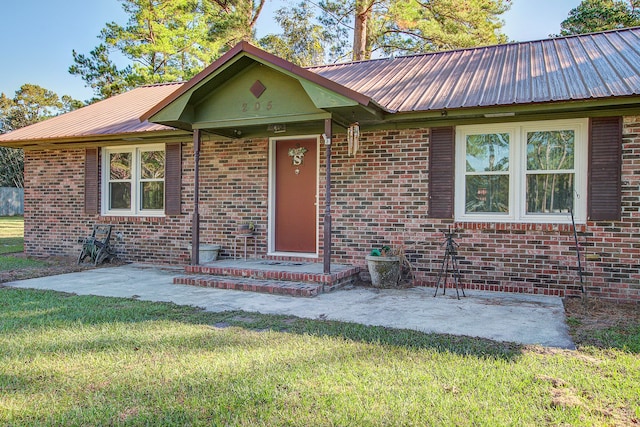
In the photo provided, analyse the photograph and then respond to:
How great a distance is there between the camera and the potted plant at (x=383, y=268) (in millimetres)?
7066

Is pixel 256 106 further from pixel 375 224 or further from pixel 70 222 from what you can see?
pixel 70 222

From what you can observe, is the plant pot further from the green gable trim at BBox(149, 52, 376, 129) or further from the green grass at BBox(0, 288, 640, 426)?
the green grass at BBox(0, 288, 640, 426)

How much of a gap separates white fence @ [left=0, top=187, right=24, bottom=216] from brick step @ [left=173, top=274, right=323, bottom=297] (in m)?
31.7

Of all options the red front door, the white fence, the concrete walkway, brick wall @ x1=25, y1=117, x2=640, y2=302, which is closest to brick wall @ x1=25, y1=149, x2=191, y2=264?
brick wall @ x1=25, y1=117, x2=640, y2=302

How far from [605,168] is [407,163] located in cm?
265

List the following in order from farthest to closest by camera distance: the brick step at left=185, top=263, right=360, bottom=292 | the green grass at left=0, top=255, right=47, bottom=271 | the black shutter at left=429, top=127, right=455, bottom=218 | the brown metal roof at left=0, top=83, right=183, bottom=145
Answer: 1. the brown metal roof at left=0, top=83, right=183, bottom=145
2. the green grass at left=0, top=255, right=47, bottom=271
3. the black shutter at left=429, top=127, right=455, bottom=218
4. the brick step at left=185, top=263, right=360, bottom=292

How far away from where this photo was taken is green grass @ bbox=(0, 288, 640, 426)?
111 inches

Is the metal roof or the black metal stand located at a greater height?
the metal roof

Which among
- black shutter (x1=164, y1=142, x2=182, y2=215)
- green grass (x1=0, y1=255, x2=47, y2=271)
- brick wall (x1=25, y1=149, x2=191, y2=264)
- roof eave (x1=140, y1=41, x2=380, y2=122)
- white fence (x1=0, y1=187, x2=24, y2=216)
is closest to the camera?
roof eave (x1=140, y1=41, x2=380, y2=122)

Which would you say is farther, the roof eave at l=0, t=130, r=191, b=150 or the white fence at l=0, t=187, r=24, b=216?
the white fence at l=0, t=187, r=24, b=216

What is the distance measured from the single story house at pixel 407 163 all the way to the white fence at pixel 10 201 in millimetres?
27041

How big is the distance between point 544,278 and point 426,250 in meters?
1.66

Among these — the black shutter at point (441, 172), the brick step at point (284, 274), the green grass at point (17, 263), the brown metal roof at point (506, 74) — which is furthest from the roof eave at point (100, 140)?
the black shutter at point (441, 172)

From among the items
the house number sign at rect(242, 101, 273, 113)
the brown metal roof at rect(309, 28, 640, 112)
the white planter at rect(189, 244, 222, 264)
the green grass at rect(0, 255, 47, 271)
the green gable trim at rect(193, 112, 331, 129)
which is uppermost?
the brown metal roof at rect(309, 28, 640, 112)
